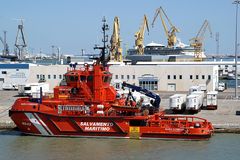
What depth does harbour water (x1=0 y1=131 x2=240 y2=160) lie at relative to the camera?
70.7 feet

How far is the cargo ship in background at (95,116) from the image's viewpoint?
2472cm

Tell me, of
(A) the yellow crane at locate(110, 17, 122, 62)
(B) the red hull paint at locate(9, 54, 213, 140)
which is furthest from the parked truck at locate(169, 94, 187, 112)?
(A) the yellow crane at locate(110, 17, 122, 62)

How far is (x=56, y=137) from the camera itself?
25438mm

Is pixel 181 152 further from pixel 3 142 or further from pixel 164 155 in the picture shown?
pixel 3 142

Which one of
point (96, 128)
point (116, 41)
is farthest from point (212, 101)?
point (116, 41)

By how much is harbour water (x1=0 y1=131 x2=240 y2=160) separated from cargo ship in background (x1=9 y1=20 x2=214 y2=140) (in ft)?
1.41

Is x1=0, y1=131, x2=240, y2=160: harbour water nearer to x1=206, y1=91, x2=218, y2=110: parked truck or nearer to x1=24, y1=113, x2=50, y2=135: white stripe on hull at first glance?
x1=24, y1=113, x2=50, y2=135: white stripe on hull

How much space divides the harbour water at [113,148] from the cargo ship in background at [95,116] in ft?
1.41

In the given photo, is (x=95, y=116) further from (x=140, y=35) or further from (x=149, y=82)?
(x=140, y=35)

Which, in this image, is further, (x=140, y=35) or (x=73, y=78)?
(x=140, y=35)

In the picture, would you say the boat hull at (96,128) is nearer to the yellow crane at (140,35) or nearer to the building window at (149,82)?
the building window at (149,82)

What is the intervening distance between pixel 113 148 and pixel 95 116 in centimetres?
241

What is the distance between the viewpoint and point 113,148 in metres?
23.2

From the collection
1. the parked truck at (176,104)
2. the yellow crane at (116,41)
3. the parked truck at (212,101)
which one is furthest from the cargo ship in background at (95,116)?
the yellow crane at (116,41)
